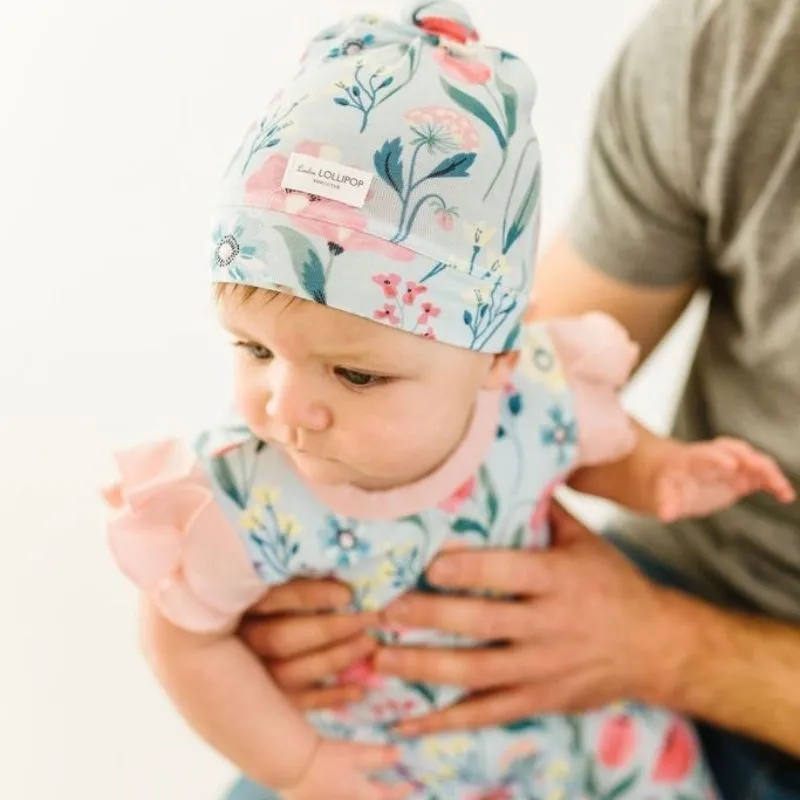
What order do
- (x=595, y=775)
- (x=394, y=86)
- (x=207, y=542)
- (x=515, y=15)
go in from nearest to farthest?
(x=394, y=86), (x=207, y=542), (x=595, y=775), (x=515, y=15)

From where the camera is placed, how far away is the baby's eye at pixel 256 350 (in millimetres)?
581

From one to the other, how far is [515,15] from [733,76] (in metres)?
0.66

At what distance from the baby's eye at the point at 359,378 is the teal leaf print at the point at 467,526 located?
177 mm

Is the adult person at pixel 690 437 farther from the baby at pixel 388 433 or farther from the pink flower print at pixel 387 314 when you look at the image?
the pink flower print at pixel 387 314

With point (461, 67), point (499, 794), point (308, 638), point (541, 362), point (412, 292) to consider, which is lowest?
point (499, 794)

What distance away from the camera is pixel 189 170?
112cm

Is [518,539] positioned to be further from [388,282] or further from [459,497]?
[388,282]

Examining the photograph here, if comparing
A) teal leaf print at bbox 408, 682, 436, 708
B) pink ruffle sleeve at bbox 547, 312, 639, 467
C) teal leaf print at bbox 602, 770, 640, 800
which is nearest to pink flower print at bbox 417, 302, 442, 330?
pink ruffle sleeve at bbox 547, 312, 639, 467

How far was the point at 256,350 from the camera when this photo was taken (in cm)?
59

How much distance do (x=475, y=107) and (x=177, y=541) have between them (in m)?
0.34

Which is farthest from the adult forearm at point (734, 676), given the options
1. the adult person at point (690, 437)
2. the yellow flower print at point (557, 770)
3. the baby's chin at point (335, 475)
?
the baby's chin at point (335, 475)

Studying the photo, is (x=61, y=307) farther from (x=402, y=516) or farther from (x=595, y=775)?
(x=595, y=775)

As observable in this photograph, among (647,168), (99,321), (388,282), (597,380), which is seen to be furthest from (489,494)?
(99,321)

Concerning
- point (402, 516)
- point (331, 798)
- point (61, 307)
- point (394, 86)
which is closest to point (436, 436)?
point (402, 516)
